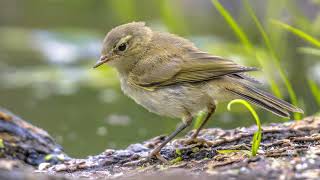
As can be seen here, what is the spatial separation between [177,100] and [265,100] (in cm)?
79

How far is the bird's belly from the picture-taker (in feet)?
22.7

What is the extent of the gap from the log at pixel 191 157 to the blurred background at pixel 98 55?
0.84m

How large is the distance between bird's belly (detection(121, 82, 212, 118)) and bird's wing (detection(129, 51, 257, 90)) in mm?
75

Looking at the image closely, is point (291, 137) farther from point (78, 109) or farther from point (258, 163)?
point (78, 109)

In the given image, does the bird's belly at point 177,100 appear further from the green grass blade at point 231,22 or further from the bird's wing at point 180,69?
the green grass blade at point 231,22

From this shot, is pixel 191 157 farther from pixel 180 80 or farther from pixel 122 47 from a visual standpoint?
pixel 122 47

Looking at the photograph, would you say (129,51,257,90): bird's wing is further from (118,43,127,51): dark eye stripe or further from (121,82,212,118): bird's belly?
(118,43,127,51): dark eye stripe

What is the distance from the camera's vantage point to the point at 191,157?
261 inches

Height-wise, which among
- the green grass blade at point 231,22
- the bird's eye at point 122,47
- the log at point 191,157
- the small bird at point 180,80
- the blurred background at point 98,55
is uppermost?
the blurred background at point 98,55

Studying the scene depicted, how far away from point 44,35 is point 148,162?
9452 mm

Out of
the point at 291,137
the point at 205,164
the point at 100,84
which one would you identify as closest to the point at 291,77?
the point at 100,84

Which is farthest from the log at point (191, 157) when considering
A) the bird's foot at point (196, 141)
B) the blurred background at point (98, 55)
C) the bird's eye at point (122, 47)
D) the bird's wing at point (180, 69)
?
the bird's eye at point (122, 47)

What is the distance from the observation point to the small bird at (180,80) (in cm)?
686

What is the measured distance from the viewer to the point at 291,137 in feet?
22.6
